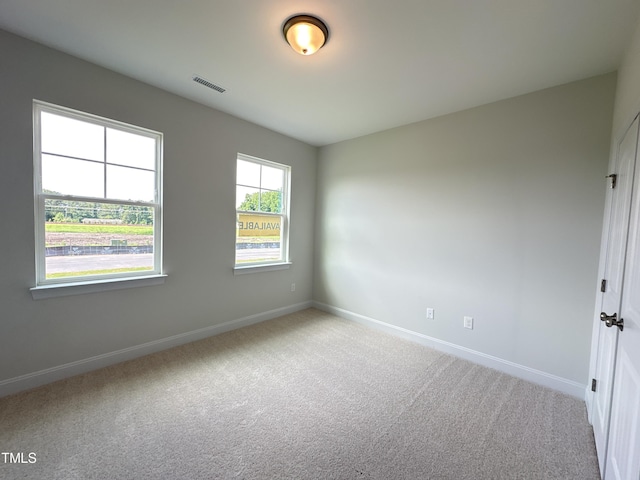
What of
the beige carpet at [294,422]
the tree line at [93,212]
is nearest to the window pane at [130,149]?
the tree line at [93,212]

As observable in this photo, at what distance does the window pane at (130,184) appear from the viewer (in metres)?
2.48

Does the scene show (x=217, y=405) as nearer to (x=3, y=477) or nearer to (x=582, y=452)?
(x=3, y=477)

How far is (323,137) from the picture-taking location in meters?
3.88

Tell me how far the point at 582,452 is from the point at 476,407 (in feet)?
1.92

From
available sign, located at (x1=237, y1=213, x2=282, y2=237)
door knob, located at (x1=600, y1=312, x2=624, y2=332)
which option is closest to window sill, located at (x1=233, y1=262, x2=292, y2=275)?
available sign, located at (x1=237, y1=213, x2=282, y2=237)

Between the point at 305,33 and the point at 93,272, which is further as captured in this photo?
the point at 93,272

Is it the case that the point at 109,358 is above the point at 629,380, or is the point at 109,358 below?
below

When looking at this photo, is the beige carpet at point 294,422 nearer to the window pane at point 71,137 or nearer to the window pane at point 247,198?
the window pane at point 247,198

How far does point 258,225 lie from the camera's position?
12.1ft

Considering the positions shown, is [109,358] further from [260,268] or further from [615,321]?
[615,321]

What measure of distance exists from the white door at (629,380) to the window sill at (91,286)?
134 inches

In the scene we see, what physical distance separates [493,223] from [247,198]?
2.88 meters

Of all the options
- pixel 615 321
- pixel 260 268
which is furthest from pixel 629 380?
pixel 260 268

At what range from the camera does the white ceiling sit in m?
1.59
